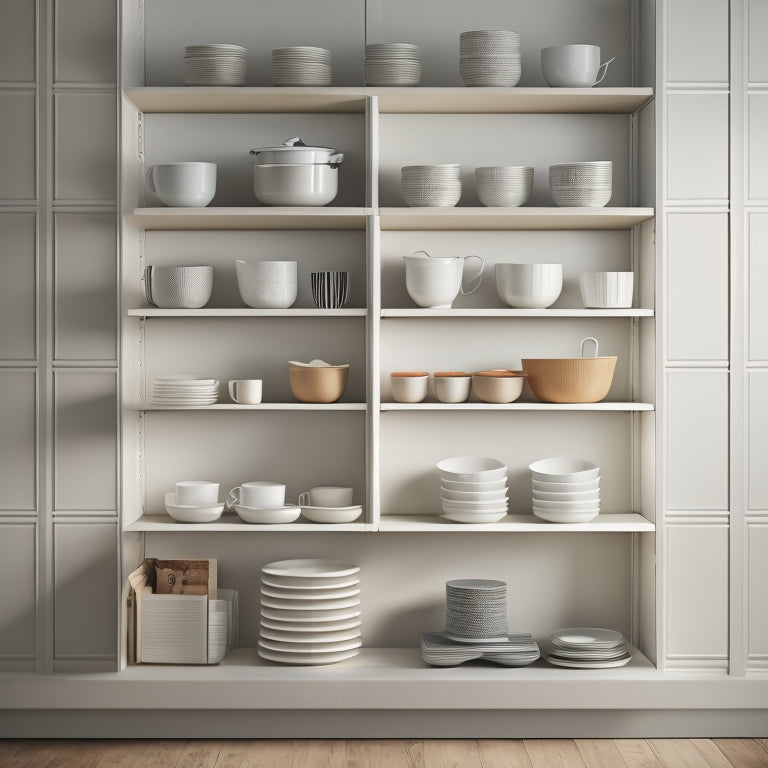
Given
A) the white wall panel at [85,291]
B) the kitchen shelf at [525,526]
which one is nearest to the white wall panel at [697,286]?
the kitchen shelf at [525,526]

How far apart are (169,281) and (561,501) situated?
1485 mm

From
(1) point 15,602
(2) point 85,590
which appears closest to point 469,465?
(2) point 85,590

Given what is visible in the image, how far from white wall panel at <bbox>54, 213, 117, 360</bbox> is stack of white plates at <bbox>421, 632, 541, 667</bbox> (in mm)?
1435

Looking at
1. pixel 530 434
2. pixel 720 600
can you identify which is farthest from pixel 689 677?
pixel 530 434

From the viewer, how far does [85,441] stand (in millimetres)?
3086

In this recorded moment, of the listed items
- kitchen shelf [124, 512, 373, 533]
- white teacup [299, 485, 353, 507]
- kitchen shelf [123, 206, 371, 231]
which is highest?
kitchen shelf [123, 206, 371, 231]

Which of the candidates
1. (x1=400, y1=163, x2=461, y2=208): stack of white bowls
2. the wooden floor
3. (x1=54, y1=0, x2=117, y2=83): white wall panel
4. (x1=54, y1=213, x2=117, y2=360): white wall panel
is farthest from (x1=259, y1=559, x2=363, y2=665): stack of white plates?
(x1=54, y1=0, x2=117, y2=83): white wall panel

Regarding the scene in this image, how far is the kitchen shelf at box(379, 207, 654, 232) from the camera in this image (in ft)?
10.0

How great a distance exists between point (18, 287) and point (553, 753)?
2.27m

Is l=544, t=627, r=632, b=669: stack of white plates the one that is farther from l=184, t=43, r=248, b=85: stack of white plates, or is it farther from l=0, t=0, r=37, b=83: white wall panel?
l=0, t=0, r=37, b=83: white wall panel

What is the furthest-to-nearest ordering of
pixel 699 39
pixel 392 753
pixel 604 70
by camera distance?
pixel 604 70 → pixel 699 39 → pixel 392 753

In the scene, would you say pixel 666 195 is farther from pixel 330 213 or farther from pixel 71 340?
pixel 71 340

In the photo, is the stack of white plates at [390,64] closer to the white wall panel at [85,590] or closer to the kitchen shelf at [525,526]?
the kitchen shelf at [525,526]

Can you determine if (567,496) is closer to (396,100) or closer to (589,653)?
(589,653)
